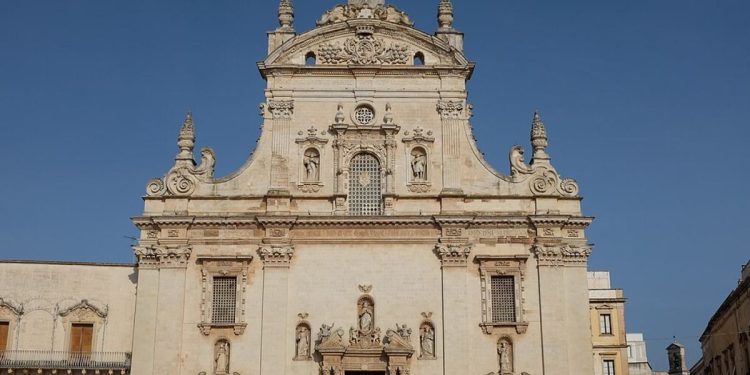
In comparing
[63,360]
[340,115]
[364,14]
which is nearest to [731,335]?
[340,115]

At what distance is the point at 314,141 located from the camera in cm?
3192

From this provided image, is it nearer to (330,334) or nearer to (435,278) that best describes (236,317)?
(330,334)

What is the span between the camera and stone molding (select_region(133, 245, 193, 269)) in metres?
30.6

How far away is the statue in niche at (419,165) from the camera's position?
3162 centimetres

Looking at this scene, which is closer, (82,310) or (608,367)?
(82,310)

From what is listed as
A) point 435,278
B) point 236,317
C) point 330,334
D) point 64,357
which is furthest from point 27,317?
point 435,278

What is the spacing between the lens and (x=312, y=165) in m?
31.8

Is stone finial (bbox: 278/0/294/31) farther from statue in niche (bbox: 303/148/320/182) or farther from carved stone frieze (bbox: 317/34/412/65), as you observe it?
statue in niche (bbox: 303/148/320/182)

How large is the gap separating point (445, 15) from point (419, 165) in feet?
20.1

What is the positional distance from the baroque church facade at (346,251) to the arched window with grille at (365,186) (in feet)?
0.18

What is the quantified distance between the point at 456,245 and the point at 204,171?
9.42 m

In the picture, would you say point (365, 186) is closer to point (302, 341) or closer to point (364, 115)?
point (364, 115)

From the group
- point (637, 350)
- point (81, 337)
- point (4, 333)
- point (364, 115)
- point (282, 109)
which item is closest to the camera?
point (4, 333)

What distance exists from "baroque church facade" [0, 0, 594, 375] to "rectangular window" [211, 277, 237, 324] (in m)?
0.05
